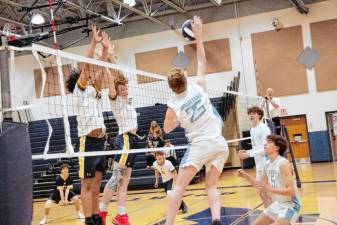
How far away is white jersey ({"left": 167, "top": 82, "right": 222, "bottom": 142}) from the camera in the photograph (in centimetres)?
428

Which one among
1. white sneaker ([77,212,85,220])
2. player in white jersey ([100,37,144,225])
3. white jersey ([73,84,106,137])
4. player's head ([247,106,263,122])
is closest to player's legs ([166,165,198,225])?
white jersey ([73,84,106,137])

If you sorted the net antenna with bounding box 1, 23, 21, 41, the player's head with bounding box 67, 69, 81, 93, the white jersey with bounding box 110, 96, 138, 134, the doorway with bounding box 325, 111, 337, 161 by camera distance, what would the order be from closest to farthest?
1. the player's head with bounding box 67, 69, 81, 93
2. the white jersey with bounding box 110, 96, 138, 134
3. the net antenna with bounding box 1, 23, 21, 41
4. the doorway with bounding box 325, 111, 337, 161

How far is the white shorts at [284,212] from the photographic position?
4.32 metres

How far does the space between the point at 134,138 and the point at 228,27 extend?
45.5ft

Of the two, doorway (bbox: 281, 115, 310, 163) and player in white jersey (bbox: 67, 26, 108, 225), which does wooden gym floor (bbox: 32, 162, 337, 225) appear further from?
doorway (bbox: 281, 115, 310, 163)

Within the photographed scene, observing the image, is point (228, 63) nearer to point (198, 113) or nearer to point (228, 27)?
point (228, 27)

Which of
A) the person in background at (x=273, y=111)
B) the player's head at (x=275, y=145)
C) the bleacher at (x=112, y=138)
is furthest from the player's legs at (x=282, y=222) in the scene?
the bleacher at (x=112, y=138)

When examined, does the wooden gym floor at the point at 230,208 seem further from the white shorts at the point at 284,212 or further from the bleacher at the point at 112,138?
the bleacher at the point at 112,138

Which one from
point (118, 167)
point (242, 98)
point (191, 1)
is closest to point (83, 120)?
point (118, 167)

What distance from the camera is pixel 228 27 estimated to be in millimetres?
18922

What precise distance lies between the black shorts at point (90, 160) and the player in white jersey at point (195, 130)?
3.40 feet

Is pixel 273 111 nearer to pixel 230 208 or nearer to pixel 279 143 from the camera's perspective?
pixel 230 208

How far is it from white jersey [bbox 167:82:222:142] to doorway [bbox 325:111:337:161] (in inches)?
571

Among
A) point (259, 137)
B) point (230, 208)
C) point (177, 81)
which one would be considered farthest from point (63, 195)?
point (177, 81)
